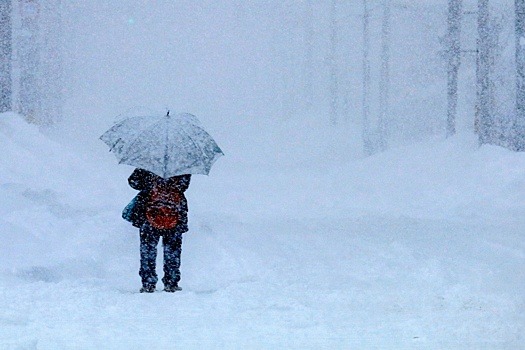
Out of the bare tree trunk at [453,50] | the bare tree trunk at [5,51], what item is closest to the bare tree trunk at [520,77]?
the bare tree trunk at [453,50]

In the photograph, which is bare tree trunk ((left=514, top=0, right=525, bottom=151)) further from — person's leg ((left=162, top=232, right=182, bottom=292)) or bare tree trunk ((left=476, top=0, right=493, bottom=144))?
person's leg ((left=162, top=232, right=182, bottom=292))

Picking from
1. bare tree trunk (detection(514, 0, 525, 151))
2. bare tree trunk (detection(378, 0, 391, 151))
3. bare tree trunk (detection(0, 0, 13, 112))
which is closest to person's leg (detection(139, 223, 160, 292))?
bare tree trunk (detection(0, 0, 13, 112))

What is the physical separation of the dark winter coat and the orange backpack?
4cm

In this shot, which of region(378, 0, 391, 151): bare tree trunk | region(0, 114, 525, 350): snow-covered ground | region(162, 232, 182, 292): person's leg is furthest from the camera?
region(378, 0, 391, 151): bare tree trunk

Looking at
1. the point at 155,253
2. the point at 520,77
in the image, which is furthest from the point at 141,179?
the point at 520,77

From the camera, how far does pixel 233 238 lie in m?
10.2

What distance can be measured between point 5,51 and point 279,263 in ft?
25.2

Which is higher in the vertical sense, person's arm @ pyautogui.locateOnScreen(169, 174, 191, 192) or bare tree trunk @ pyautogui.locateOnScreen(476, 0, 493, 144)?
bare tree trunk @ pyautogui.locateOnScreen(476, 0, 493, 144)

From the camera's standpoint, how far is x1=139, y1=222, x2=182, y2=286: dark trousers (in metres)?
7.07

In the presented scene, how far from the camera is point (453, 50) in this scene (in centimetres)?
1861

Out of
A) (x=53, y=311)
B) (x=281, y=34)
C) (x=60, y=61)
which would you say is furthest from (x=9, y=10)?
(x=281, y=34)

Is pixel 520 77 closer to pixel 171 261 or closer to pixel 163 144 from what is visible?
pixel 171 261

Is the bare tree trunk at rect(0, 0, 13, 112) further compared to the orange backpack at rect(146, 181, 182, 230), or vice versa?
the bare tree trunk at rect(0, 0, 13, 112)

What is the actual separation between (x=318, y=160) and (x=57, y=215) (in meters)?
19.9
